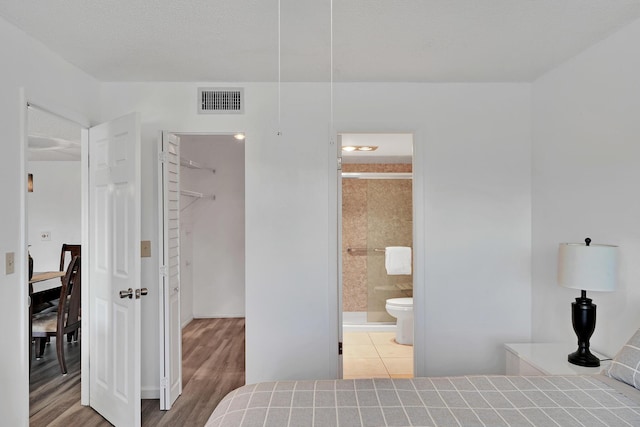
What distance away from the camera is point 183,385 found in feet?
11.6

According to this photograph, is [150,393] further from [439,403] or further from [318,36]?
[318,36]

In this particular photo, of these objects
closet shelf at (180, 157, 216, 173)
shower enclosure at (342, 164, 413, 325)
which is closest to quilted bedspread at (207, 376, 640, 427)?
shower enclosure at (342, 164, 413, 325)

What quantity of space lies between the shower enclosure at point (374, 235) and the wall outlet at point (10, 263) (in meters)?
3.51

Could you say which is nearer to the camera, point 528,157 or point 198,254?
point 528,157

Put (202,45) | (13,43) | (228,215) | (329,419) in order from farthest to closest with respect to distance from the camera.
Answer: (228,215) < (202,45) < (13,43) < (329,419)

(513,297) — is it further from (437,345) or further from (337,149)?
(337,149)

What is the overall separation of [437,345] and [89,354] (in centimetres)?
253

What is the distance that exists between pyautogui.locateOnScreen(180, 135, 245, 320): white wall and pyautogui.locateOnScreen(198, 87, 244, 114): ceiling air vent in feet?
8.42

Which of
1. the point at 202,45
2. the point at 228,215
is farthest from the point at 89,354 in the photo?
the point at 228,215

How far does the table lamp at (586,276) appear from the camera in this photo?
2211 millimetres

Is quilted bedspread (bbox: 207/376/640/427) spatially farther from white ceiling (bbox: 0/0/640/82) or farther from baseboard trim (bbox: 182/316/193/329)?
baseboard trim (bbox: 182/316/193/329)

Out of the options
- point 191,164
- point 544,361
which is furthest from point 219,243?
point 544,361

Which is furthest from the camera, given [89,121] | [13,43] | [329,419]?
[89,121]

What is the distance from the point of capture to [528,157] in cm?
329
